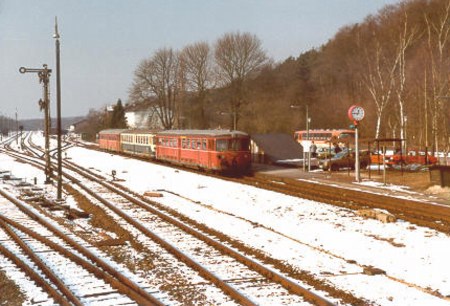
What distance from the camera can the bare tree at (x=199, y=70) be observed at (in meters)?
73.9

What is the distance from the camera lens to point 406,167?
3278 cm

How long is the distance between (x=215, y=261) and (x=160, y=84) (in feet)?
225

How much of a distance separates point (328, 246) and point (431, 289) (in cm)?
398

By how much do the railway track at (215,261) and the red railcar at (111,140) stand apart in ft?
137

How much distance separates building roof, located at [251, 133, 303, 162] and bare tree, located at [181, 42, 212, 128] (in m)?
27.9

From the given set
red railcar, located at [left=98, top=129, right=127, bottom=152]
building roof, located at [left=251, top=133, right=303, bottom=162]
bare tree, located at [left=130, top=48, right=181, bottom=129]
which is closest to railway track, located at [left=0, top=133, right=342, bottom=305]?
building roof, located at [left=251, top=133, right=303, bottom=162]

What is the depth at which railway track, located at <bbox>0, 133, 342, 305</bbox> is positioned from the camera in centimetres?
954

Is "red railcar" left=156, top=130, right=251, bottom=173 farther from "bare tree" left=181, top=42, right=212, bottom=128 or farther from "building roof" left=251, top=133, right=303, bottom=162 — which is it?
"bare tree" left=181, top=42, right=212, bottom=128

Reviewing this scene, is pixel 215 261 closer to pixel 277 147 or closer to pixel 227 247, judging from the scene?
pixel 227 247

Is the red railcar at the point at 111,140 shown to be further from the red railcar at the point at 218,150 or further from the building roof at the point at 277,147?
the red railcar at the point at 218,150

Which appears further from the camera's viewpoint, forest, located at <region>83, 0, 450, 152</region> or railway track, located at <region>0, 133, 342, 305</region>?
forest, located at <region>83, 0, 450, 152</region>

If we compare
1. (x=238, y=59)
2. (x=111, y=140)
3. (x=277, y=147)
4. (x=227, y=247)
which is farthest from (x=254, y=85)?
(x=227, y=247)

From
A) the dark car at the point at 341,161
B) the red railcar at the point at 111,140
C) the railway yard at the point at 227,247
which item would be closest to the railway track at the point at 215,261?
the railway yard at the point at 227,247

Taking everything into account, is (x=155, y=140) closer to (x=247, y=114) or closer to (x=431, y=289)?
(x=247, y=114)
